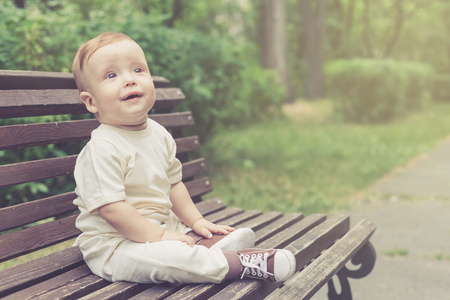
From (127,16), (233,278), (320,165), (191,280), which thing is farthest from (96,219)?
(320,165)

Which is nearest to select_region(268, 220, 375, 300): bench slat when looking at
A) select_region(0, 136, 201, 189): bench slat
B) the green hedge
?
select_region(0, 136, 201, 189): bench slat

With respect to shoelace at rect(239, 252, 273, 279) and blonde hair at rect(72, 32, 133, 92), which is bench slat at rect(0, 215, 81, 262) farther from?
shoelace at rect(239, 252, 273, 279)

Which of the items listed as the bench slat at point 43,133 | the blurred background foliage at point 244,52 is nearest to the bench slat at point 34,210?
the bench slat at point 43,133

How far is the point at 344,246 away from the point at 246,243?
2.03ft

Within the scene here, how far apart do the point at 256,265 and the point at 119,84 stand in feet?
2.71

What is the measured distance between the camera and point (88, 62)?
187 centimetres

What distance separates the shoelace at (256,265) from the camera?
1.87 meters

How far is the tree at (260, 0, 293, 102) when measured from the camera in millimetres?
14180

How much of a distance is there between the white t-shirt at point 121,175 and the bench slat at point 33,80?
0.55 meters

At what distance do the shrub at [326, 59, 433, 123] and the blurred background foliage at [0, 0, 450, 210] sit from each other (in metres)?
0.03

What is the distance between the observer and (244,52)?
23.3ft

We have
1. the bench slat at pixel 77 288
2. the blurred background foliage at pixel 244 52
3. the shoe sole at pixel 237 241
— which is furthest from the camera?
the blurred background foliage at pixel 244 52

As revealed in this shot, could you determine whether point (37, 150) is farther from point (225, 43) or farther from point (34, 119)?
point (225, 43)

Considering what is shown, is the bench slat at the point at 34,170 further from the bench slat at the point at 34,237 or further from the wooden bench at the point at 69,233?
the bench slat at the point at 34,237
